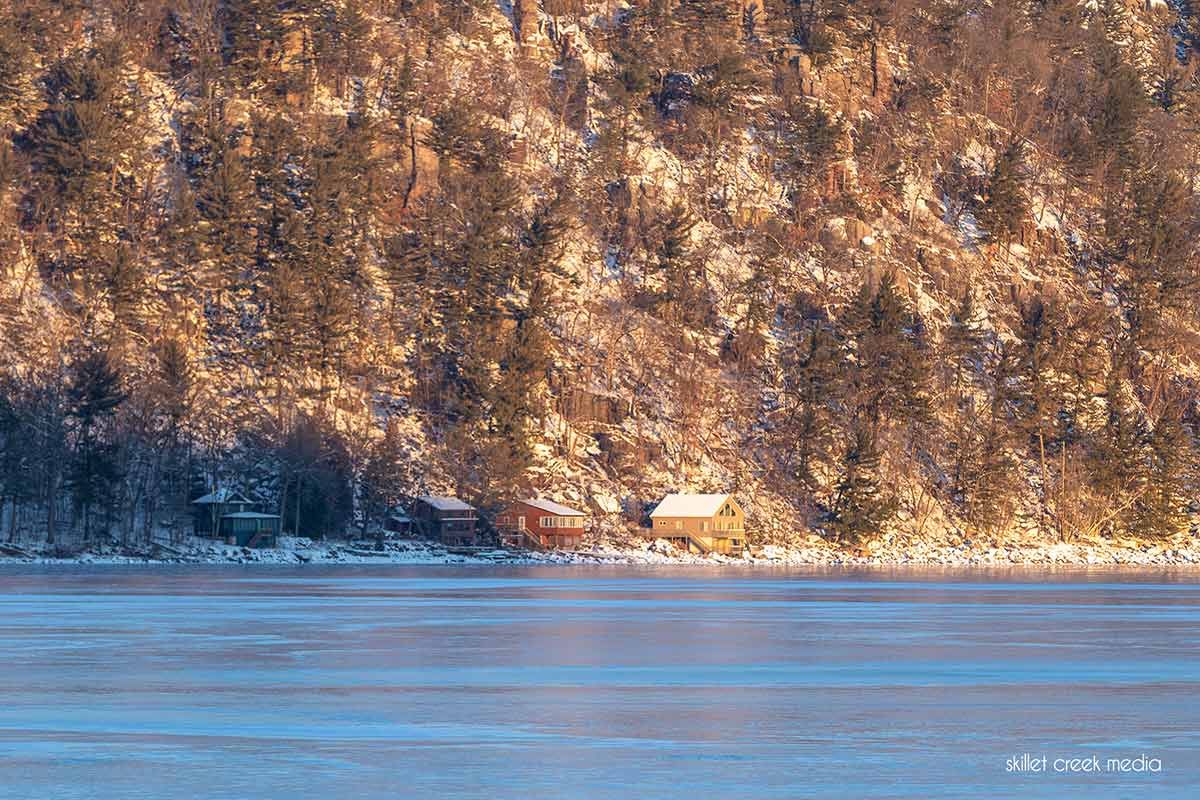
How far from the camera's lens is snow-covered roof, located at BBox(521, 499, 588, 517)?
116m

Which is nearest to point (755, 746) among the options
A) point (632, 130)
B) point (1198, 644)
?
point (1198, 644)

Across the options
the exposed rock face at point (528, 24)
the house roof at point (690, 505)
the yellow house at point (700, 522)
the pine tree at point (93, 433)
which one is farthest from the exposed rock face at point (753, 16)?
the pine tree at point (93, 433)

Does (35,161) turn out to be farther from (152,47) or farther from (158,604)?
(158,604)

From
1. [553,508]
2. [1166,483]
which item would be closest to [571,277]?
[553,508]

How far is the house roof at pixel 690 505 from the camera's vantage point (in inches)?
4633

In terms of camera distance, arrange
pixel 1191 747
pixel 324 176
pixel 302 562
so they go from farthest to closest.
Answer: pixel 324 176 < pixel 302 562 < pixel 1191 747

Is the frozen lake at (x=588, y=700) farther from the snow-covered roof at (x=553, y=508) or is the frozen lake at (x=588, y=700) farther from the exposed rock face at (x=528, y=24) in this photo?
the exposed rock face at (x=528, y=24)

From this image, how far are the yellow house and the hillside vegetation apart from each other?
8.19ft

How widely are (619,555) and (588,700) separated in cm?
8826

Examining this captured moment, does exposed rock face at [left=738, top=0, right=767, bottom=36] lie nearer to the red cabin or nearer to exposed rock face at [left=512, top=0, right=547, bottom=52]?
exposed rock face at [left=512, top=0, right=547, bottom=52]

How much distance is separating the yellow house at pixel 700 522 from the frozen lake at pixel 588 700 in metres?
63.3

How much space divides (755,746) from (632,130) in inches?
5359

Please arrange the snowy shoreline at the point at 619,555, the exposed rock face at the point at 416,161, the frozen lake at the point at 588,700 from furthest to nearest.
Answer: the exposed rock face at the point at 416,161, the snowy shoreline at the point at 619,555, the frozen lake at the point at 588,700

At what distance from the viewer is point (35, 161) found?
132m
